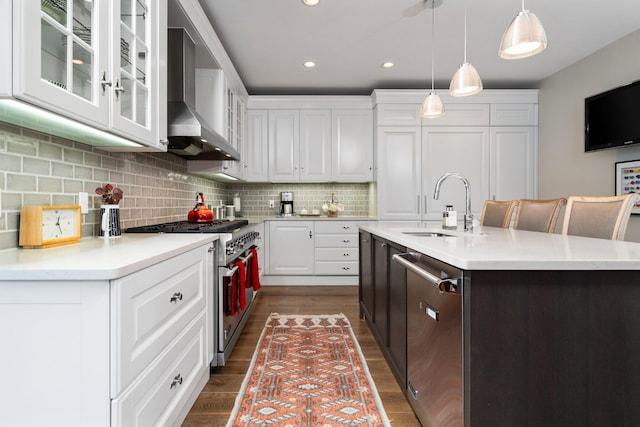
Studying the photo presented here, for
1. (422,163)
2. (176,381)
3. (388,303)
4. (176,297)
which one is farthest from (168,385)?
(422,163)

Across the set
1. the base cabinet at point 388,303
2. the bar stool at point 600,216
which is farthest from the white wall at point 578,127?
the base cabinet at point 388,303

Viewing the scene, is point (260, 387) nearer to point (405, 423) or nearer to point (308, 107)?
point (405, 423)

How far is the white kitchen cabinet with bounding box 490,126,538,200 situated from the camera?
4.64 meters

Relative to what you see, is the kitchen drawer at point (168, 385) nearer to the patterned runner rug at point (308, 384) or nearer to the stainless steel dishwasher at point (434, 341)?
the patterned runner rug at point (308, 384)

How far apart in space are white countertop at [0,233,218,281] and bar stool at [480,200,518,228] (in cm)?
244

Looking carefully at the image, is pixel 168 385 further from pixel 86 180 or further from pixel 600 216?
pixel 600 216

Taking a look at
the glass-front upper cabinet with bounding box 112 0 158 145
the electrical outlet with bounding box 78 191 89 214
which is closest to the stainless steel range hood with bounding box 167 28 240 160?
the glass-front upper cabinet with bounding box 112 0 158 145

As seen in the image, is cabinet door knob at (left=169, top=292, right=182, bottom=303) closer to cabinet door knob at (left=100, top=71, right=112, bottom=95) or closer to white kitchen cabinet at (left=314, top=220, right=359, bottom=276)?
cabinet door knob at (left=100, top=71, right=112, bottom=95)

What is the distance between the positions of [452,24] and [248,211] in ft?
11.0

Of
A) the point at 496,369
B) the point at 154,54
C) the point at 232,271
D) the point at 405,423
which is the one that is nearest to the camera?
the point at 496,369

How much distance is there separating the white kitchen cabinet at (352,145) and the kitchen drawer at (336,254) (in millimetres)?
944

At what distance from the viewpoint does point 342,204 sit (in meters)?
5.14

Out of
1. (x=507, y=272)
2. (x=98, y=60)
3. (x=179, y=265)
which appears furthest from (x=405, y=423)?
(x=98, y=60)

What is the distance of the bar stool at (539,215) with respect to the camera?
245 centimetres
